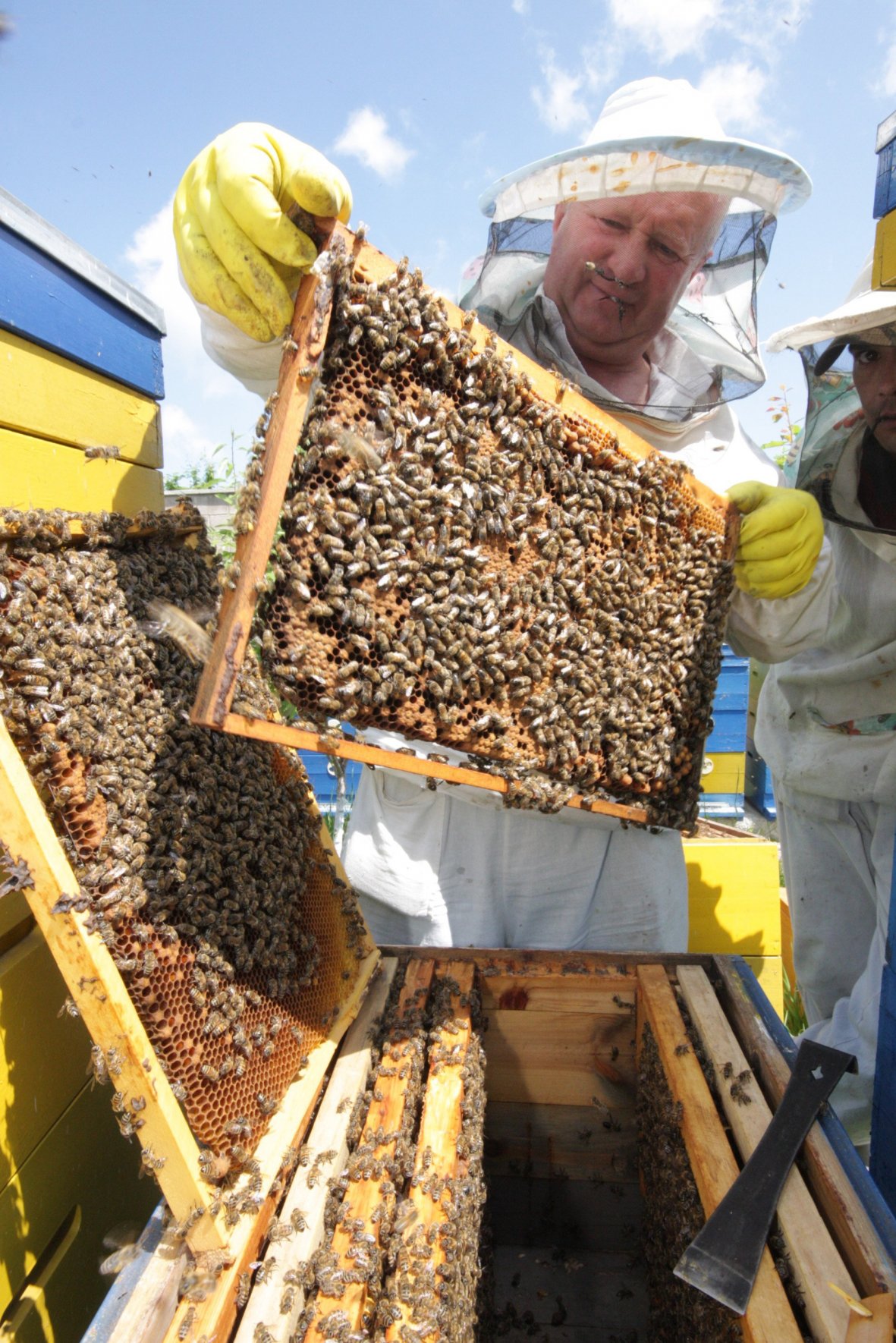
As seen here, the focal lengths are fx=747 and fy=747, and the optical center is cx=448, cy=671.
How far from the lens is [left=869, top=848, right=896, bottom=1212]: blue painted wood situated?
2314mm

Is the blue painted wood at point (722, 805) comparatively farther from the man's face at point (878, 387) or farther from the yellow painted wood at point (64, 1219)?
the yellow painted wood at point (64, 1219)

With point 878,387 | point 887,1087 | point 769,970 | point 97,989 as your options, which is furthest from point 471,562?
point 769,970

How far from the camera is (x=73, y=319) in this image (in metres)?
2.14

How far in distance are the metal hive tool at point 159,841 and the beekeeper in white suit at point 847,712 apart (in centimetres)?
210

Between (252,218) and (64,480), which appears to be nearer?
(252,218)

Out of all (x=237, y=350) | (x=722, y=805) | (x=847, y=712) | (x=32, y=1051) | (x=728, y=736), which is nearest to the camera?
(x=32, y=1051)

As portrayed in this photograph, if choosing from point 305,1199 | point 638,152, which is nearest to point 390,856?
point 305,1199

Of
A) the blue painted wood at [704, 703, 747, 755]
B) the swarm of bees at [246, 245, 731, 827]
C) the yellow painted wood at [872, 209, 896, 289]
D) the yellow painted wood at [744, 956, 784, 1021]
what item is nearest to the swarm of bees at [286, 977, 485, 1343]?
the swarm of bees at [246, 245, 731, 827]

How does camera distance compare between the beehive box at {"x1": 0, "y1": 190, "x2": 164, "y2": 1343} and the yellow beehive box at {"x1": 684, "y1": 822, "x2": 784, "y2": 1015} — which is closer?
the beehive box at {"x1": 0, "y1": 190, "x2": 164, "y2": 1343}

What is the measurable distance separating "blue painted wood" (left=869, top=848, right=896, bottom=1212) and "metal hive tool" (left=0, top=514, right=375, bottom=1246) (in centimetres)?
173

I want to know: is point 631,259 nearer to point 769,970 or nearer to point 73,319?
point 73,319

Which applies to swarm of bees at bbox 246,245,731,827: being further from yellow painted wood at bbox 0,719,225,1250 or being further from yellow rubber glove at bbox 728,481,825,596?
yellow painted wood at bbox 0,719,225,1250

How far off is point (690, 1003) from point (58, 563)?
221 cm

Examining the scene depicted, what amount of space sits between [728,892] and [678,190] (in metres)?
3.10
